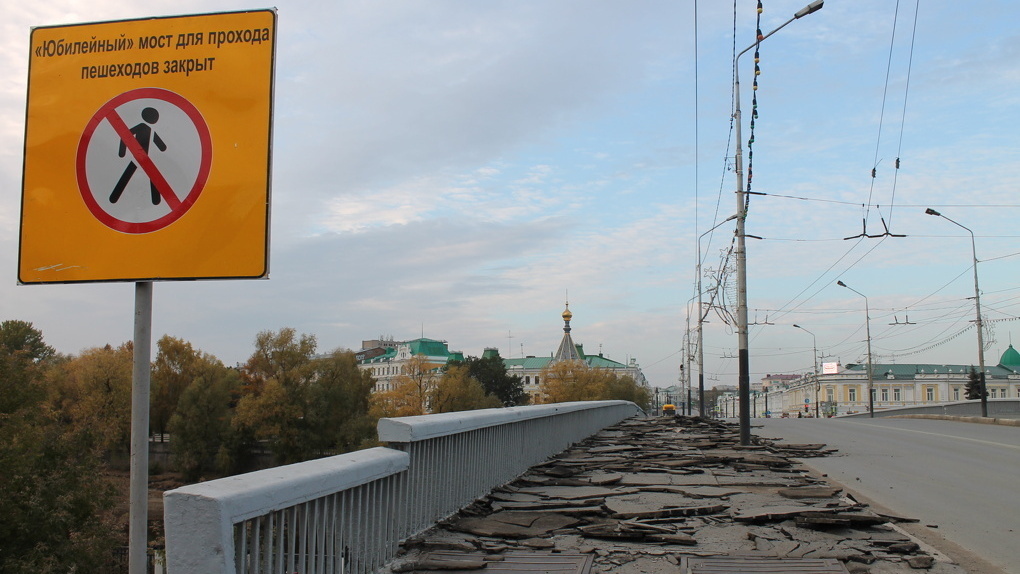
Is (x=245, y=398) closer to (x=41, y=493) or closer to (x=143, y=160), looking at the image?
(x=41, y=493)

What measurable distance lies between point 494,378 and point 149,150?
115m

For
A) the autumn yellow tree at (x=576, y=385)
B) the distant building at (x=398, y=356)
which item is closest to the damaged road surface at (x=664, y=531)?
the autumn yellow tree at (x=576, y=385)

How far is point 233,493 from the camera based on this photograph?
2953 mm

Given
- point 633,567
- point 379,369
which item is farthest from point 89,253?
point 379,369

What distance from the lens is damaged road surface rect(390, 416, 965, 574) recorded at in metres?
5.30

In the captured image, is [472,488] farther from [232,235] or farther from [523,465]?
[232,235]

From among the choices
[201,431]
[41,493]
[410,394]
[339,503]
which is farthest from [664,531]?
[410,394]

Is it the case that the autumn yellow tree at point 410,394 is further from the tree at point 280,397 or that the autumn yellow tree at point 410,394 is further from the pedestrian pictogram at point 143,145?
the pedestrian pictogram at point 143,145

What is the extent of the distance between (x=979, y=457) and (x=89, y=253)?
59.1 feet

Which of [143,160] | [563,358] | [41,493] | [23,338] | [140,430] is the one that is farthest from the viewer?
[563,358]

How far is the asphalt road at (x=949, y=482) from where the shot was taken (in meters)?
7.74

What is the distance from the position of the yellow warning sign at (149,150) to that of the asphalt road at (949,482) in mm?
6065

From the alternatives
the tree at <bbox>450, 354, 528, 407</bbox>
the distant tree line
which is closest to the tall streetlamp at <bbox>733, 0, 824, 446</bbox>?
the distant tree line

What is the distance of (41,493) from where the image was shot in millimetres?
33531
